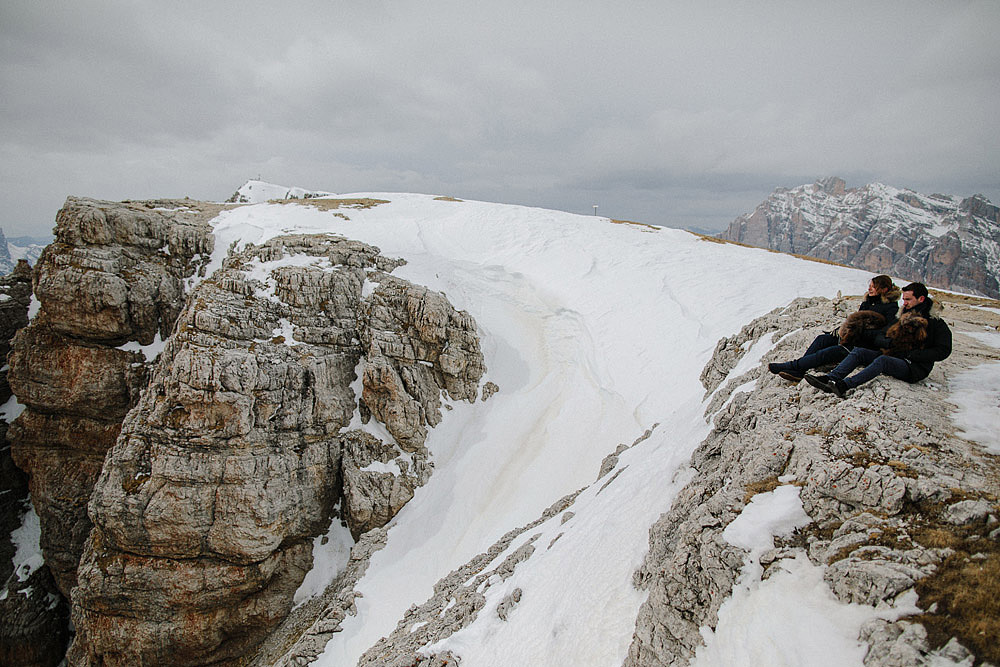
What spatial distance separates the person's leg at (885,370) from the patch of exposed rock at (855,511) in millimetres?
193

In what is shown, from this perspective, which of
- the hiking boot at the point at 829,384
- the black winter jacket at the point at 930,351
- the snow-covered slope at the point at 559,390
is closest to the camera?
the black winter jacket at the point at 930,351

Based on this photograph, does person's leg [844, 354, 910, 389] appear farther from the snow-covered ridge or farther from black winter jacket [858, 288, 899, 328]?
the snow-covered ridge

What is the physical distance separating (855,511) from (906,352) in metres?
4.31

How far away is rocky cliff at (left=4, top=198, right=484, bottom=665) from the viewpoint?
66.8 ft

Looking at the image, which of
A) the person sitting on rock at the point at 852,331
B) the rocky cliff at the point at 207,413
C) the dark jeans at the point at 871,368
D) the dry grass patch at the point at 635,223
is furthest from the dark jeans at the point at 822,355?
the dry grass patch at the point at 635,223

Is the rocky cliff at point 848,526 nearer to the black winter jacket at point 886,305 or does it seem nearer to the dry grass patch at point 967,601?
the dry grass patch at point 967,601

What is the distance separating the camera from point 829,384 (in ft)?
26.9

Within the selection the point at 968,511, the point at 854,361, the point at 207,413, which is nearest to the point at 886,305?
the point at 854,361

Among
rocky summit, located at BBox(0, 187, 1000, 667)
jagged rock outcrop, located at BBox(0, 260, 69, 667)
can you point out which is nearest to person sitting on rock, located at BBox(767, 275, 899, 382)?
rocky summit, located at BBox(0, 187, 1000, 667)

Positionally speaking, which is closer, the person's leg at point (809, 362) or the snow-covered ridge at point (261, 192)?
the person's leg at point (809, 362)

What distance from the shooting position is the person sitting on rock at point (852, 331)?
28.9 feet

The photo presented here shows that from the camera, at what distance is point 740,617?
5.65m

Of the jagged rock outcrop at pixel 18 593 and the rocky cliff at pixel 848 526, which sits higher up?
the rocky cliff at pixel 848 526

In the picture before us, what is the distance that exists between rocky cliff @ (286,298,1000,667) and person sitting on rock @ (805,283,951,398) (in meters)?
0.27
